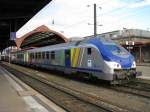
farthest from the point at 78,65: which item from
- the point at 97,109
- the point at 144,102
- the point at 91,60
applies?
the point at 97,109

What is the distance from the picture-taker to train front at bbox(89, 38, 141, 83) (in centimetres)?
1711

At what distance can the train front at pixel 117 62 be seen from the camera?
56.1 ft

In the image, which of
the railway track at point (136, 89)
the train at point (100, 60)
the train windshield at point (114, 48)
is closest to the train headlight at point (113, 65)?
the train at point (100, 60)

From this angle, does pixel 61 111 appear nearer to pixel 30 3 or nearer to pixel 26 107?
pixel 26 107

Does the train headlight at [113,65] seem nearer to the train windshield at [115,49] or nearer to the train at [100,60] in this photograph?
the train at [100,60]

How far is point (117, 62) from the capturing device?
57.1 ft

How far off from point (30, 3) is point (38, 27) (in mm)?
33154

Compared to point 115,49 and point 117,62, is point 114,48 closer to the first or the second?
point 115,49

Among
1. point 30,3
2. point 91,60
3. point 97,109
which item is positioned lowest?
point 97,109

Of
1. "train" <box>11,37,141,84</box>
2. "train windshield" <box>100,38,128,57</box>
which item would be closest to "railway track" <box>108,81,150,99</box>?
"train" <box>11,37,141,84</box>

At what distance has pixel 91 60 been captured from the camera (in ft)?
62.4

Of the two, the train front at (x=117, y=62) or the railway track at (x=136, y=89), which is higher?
the train front at (x=117, y=62)

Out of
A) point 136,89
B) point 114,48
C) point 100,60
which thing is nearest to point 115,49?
point 114,48

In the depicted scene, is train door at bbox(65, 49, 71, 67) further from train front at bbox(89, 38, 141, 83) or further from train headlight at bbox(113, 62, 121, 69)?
train headlight at bbox(113, 62, 121, 69)
